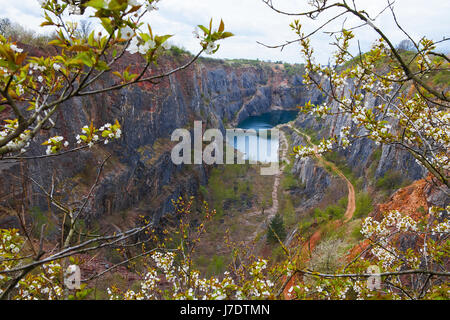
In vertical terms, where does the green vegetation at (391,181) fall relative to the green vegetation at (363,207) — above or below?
above

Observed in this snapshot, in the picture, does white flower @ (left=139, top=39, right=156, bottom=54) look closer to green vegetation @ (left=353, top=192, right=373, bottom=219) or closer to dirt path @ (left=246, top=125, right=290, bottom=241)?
green vegetation @ (left=353, top=192, right=373, bottom=219)

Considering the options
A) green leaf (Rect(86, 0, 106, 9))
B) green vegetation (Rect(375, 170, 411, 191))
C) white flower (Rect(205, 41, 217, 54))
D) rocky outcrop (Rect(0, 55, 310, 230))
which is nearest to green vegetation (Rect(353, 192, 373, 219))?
green vegetation (Rect(375, 170, 411, 191))

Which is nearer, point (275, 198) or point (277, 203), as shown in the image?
point (277, 203)

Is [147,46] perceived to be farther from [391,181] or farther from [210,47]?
[391,181]

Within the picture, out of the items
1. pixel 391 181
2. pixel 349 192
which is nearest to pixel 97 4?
pixel 391 181

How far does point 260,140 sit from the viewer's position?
52.4 meters

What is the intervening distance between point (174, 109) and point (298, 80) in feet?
209

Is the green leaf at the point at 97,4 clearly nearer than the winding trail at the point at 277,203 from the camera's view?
Yes

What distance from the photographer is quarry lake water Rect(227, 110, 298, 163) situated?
4163 centimetres

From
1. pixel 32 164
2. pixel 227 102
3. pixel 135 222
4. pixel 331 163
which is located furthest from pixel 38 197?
pixel 227 102

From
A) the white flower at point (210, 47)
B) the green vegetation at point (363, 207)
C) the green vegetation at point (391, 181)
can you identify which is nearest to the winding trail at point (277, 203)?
the green vegetation at point (363, 207)

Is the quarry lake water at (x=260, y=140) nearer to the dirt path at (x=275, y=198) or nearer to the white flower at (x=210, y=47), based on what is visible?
the dirt path at (x=275, y=198)

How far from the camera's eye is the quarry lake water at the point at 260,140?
4163cm
